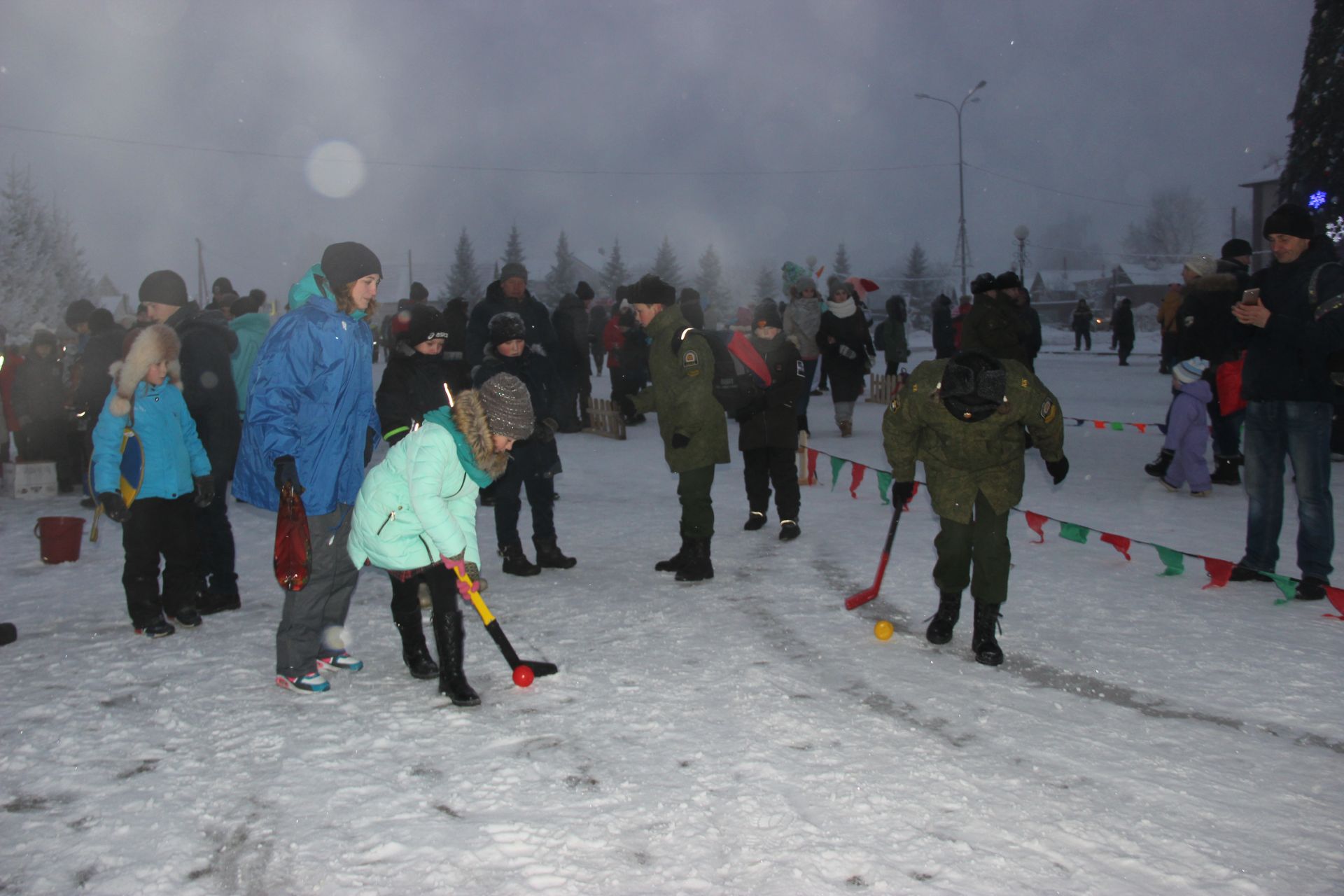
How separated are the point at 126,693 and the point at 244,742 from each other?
1.02m

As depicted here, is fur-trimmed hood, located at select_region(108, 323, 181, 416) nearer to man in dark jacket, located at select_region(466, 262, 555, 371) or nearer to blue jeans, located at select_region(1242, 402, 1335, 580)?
man in dark jacket, located at select_region(466, 262, 555, 371)

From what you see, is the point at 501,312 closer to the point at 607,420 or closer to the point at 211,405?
the point at 211,405

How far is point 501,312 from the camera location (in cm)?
867

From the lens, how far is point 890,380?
1988 cm

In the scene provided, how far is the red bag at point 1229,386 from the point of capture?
9.65 metres

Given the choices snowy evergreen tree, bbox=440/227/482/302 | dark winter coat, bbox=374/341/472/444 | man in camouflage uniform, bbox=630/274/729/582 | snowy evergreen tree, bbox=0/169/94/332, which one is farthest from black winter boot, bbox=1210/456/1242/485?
snowy evergreen tree, bbox=440/227/482/302

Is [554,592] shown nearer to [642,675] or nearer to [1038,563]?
[642,675]

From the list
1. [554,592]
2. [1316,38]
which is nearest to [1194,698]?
[554,592]

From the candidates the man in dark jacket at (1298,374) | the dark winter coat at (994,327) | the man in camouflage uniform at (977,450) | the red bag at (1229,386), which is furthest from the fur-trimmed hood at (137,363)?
the red bag at (1229,386)

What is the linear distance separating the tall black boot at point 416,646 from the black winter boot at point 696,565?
2.36 metres

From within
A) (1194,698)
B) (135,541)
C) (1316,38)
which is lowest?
(1194,698)

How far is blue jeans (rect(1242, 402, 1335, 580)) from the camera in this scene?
621cm

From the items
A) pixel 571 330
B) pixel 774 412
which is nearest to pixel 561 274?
pixel 571 330

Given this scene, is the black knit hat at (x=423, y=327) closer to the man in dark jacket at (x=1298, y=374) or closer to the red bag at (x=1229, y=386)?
the man in dark jacket at (x=1298, y=374)
